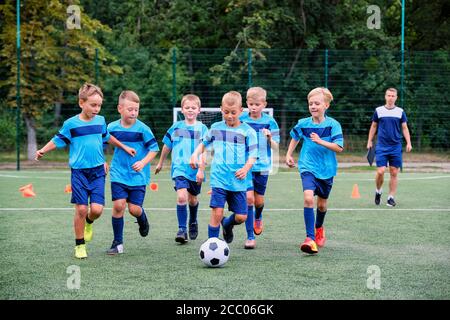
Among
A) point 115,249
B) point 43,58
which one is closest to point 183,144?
point 115,249

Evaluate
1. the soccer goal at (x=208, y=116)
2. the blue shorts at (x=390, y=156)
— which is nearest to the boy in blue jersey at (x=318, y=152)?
the blue shorts at (x=390, y=156)

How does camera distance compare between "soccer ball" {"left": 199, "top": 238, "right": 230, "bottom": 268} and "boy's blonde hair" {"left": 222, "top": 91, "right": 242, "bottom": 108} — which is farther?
"boy's blonde hair" {"left": 222, "top": 91, "right": 242, "bottom": 108}

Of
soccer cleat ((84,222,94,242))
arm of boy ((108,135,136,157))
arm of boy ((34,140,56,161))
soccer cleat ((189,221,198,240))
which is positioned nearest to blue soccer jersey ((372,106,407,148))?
soccer cleat ((189,221,198,240))

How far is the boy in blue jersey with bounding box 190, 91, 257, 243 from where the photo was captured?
7.77 m

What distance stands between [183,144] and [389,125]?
207 inches

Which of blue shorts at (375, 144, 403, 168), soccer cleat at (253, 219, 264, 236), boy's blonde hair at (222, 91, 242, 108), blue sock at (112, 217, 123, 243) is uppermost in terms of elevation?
boy's blonde hair at (222, 91, 242, 108)

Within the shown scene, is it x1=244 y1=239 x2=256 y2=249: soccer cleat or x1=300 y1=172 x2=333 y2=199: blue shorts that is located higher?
x1=300 y1=172 x2=333 y2=199: blue shorts

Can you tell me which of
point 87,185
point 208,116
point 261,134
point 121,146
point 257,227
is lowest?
point 257,227

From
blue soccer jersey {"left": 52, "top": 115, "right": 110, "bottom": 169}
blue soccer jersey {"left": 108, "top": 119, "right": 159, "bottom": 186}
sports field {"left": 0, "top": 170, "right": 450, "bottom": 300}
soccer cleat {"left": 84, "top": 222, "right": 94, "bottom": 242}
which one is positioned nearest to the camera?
sports field {"left": 0, "top": 170, "right": 450, "bottom": 300}

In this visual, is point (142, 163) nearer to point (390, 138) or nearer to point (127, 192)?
point (127, 192)

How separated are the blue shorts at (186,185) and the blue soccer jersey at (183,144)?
43 mm

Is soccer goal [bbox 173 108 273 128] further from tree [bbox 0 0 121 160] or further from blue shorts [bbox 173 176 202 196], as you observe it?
blue shorts [bbox 173 176 202 196]

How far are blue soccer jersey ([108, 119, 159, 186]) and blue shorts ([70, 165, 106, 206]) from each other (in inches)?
11.2

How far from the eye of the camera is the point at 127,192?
834 centimetres
